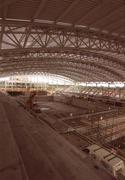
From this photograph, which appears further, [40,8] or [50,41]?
[50,41]

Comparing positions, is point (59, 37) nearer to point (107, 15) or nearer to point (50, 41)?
point (50, 41)

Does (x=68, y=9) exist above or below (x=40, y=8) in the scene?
above

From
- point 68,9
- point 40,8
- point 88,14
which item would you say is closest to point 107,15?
point 88,14

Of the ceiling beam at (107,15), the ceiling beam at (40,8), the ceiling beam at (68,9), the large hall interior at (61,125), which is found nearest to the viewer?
the large hall interior at (61,125)

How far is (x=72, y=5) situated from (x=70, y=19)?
224cm

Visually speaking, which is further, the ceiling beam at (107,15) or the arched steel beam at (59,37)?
the arched steel beam at (59,37)

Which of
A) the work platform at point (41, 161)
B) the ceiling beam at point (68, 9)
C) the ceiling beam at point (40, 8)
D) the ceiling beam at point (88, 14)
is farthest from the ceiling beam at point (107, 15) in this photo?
the work platform at point (41, 161)

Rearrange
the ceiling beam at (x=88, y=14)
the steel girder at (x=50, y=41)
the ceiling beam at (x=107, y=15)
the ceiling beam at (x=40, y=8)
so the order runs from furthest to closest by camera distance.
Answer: the steel girder at (x=50, y=41), the ceiling beam at (x=107, y=15), the ceiling beam at (x=88, y=14), the ceiling beam at (x=40, y=8)

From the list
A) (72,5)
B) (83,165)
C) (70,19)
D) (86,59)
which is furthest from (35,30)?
(86,59)

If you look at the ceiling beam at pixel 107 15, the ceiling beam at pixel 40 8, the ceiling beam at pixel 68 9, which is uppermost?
the ceiling beam at pixel 107 15

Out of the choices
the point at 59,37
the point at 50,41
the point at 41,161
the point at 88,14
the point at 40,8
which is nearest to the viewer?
the point at 41,161

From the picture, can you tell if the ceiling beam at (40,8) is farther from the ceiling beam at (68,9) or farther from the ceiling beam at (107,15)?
the ceiling beam at (107,15)

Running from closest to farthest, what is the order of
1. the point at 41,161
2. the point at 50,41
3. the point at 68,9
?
the point at 41,161 → the point at 68,9 → the point at 50,41

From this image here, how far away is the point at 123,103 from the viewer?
19.5 m
